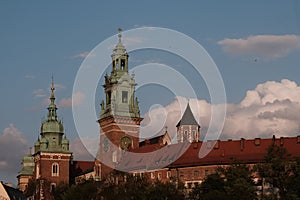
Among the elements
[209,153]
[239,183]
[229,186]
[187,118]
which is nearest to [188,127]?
[187,118]

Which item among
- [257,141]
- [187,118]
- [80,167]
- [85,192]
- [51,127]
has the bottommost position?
[85,192]

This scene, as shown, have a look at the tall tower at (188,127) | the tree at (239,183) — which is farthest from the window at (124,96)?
the tree at (239,183)

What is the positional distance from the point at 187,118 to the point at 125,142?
36589 millimetres

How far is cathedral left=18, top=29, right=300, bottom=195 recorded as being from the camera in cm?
12900

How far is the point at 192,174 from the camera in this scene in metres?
130

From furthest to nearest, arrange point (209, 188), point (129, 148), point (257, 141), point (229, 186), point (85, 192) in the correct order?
point (129, 148), point (257, 141), point (85, 192), point (209, 188), point (229, 186)

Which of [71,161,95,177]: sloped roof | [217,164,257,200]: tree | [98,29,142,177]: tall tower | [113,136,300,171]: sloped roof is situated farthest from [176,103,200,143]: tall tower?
[217,164,257,200]: tree

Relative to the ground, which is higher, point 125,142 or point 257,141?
point 125,142

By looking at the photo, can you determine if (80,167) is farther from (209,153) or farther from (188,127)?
(209,153)

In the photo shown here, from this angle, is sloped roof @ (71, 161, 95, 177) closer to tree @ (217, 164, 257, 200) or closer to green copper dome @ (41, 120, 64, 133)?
green copper dome @ (41, 120, 64, 133)

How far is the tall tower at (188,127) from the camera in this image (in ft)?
610

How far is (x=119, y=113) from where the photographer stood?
510ft

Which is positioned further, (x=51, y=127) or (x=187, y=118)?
(x=187, y=118)

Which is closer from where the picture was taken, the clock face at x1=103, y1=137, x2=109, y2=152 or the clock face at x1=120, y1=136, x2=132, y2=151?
the clock face at x1=120, y1=136, x2=132, y2=151
